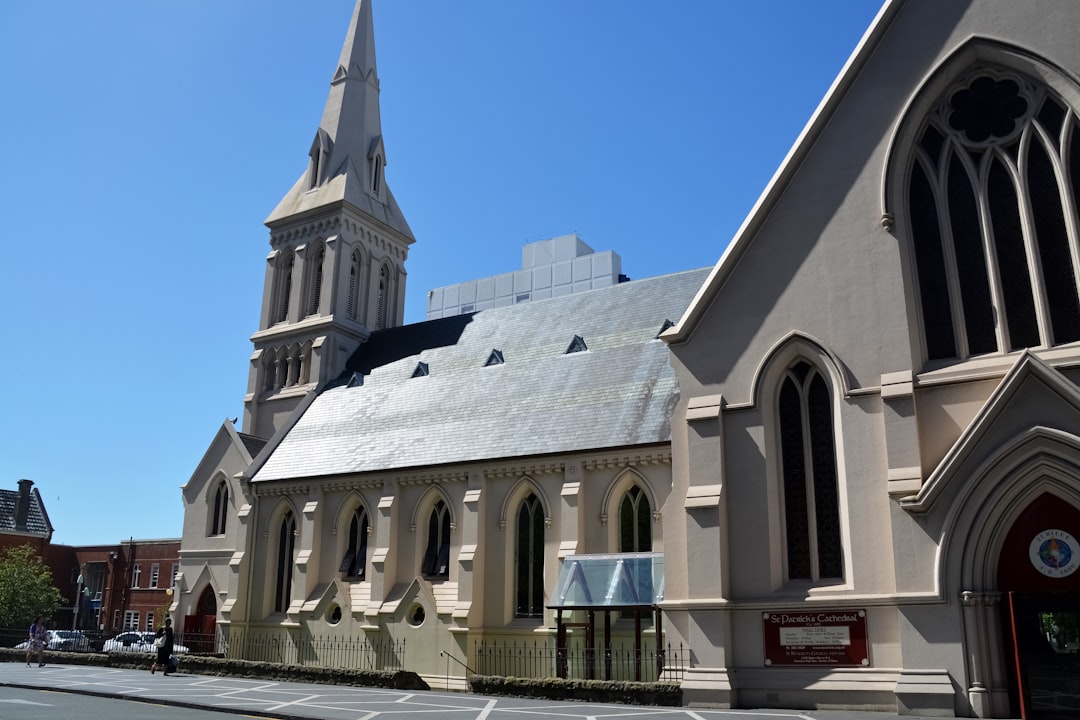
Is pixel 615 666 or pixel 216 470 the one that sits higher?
pixel 216 470

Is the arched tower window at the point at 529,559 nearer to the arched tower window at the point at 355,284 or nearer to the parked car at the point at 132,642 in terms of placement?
the arched tower window at the point at 355,284

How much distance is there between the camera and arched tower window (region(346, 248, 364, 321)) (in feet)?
144

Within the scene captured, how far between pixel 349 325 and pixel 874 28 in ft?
96.4

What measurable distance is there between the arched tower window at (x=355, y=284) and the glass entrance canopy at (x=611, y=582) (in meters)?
23.2

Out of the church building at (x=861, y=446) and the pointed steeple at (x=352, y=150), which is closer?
the church building at (x=861, y=446)

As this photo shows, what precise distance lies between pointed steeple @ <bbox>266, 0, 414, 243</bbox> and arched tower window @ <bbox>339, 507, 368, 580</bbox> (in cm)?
1765

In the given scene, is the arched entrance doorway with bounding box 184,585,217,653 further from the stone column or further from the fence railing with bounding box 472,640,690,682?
the stone column

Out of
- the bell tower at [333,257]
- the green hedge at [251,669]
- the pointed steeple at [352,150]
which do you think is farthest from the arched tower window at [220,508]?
the pointed steeple at [352,150]

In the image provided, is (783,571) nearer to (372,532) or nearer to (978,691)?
(978,691)

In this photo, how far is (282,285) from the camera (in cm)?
4556

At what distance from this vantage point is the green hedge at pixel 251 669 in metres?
23.3

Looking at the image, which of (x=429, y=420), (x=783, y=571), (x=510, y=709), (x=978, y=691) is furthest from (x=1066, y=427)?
(x=429, y=420)

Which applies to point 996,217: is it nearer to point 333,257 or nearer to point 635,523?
point 635,523

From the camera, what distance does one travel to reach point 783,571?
18859 mm
